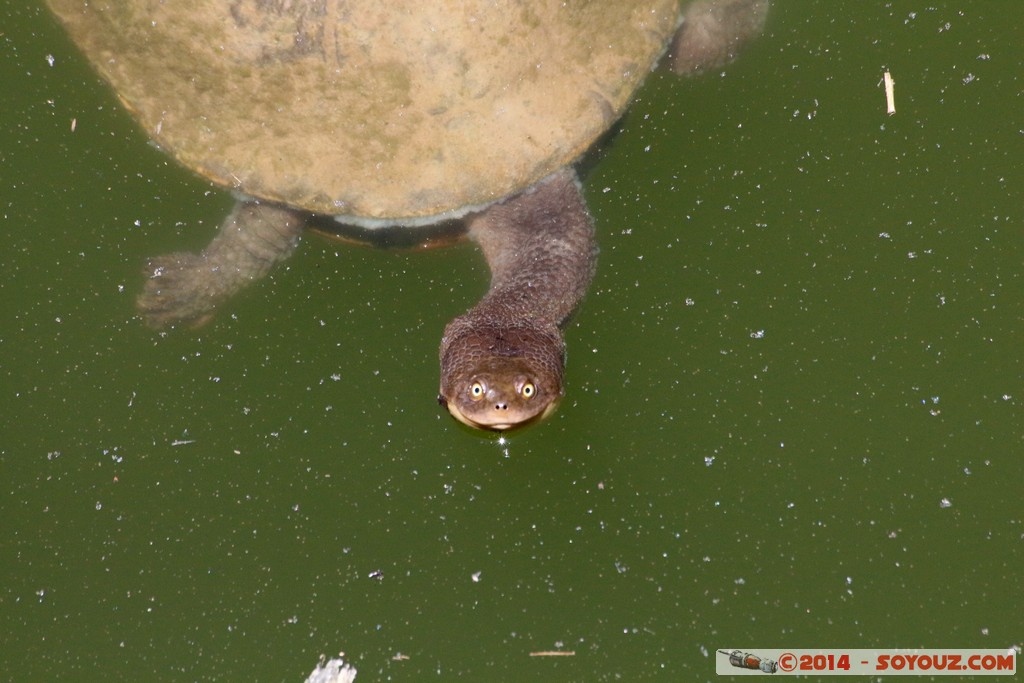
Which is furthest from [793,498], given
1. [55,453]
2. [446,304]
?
[55,453]

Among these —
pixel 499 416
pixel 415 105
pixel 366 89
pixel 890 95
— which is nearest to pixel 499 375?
pixel 499 416

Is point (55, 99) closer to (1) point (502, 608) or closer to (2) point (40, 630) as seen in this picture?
(2) point (40, 630)

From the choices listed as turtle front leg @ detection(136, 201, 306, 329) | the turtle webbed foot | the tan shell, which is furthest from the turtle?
the turtle webbed foot

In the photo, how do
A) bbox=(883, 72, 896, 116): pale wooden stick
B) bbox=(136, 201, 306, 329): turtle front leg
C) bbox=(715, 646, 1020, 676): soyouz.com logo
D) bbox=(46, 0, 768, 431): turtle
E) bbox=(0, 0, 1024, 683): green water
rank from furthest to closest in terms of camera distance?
bbox=(883, 72, 896, 116): pale wooden stick → bbox=(136, 201, 306, 329): turtle front leg → bbox=(0, 0, 1024, 683): green water → bbox=(715, 646, 1020, 676): soyouz.com logo → bbox=(46, 0, 768, 431): turtle

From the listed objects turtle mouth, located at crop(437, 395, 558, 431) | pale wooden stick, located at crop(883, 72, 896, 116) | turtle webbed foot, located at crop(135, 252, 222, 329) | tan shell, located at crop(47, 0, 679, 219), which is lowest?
turtle mouth, located at crop(437, 395, 558, 431)

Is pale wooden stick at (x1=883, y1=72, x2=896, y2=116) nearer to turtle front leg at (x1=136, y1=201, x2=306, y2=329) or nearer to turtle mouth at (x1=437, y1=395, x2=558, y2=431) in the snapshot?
turtle mouth at (x1=437, y1=395, x2=558, y2=431)
